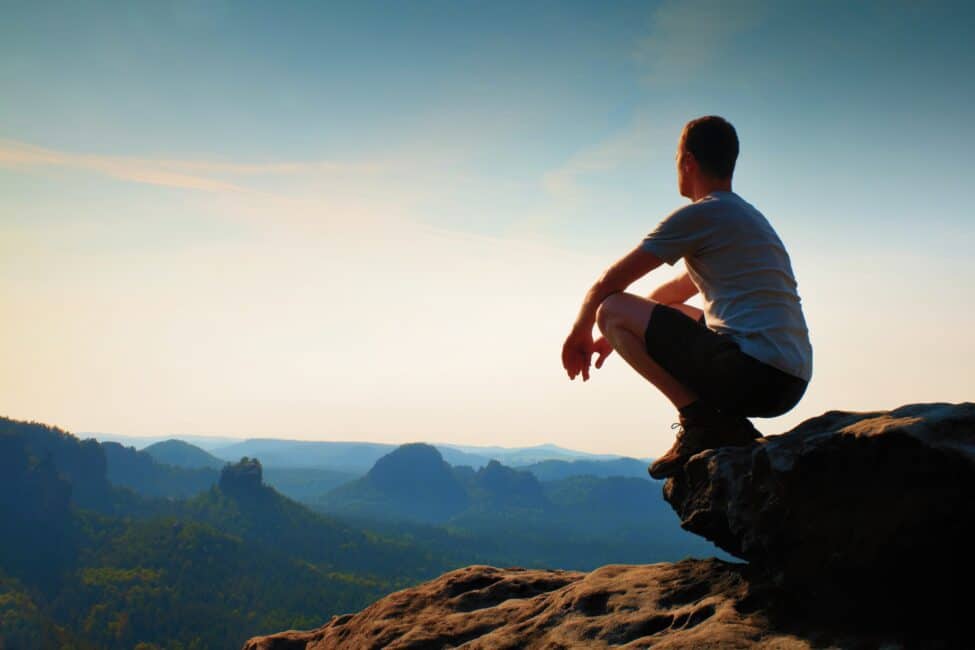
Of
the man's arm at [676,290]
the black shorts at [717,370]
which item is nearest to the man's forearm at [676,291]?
the man's arm at [676,290]

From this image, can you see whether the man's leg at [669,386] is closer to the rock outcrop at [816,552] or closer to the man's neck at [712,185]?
the rock outcrop at [816,552]

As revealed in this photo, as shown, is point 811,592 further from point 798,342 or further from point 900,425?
point 798,342

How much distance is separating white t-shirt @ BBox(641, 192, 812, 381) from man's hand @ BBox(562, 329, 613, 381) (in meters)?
1.13

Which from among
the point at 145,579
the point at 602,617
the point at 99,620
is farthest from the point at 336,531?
the point at 602,617

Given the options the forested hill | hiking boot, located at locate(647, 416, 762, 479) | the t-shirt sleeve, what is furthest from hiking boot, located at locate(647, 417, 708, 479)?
the forested hill

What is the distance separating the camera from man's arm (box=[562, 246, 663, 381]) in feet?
17.3

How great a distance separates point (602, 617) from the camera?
5.79 metres

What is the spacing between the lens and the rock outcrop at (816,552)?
3.82m

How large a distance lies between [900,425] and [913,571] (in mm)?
889

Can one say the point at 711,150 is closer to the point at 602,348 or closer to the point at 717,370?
the point at 717,370

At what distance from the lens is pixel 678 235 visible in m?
5.11

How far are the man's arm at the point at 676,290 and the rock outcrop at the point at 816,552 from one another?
1690 millimetres

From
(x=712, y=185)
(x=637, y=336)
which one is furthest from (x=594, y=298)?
(x=712, y=185)

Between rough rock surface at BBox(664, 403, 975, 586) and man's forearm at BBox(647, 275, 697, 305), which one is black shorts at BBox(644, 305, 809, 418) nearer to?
rough rock surface at BBox(664, 403, 975, 586)
